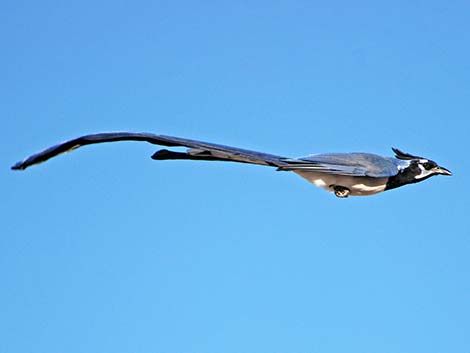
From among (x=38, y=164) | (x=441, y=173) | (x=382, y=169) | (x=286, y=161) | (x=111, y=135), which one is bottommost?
(x=38, y=164)

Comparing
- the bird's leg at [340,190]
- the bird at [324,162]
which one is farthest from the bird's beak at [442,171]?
the bird's leg at [340,190]

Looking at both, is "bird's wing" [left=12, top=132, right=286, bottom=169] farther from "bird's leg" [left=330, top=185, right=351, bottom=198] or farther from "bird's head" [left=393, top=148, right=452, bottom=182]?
"bird's head" [left=393, top=148, right=452, bottom=182]

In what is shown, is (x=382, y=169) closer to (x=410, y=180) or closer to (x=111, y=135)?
(x=410, y=180)

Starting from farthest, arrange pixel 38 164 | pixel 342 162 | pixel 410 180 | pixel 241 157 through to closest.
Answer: pixel 410 180 → pixel 342 162 → pixel 241 157 → pixel 38 164

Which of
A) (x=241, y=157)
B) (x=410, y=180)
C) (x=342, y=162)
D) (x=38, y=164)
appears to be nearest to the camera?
(x=38, y=164)

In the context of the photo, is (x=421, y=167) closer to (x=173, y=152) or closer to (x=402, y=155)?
(x=402, y=155)

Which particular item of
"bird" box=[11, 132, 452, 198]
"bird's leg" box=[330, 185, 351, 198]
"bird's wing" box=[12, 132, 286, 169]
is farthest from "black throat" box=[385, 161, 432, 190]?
"bird's wing" box=[12, 132, 286, 169]

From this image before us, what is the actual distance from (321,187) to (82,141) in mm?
2094

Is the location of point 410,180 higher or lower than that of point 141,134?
higher

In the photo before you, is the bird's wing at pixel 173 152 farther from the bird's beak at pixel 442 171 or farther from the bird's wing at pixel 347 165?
the bird's beak at pixel 442 171

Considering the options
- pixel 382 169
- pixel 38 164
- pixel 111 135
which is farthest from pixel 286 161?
pixel 38 164

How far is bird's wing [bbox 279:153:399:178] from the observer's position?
647 centimetres

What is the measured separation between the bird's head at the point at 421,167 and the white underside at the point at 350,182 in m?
0.46

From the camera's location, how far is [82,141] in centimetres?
551
